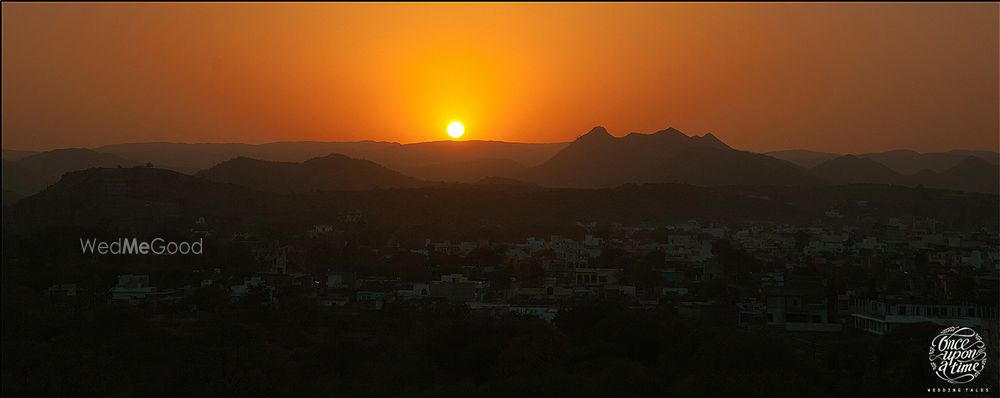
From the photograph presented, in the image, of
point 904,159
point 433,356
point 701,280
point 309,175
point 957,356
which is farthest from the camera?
point 904,159

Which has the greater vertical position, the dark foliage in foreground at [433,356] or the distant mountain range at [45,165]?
the distant mountain range at [45,165]

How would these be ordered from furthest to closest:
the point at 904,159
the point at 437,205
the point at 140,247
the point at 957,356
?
the point at 904,159, the point at 437,205, the point at 140,247, the point at 957,356

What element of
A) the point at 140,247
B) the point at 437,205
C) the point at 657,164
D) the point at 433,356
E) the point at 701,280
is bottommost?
the point at 433,356

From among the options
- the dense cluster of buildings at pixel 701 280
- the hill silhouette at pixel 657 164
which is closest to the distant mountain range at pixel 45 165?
the dense cluster of buildings at pixel 701 280

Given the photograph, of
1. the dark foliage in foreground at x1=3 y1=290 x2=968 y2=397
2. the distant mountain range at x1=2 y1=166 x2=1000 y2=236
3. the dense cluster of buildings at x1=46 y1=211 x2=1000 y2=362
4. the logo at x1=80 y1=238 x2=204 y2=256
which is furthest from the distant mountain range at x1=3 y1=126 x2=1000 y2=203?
the dark foliage in foreground at x1=3 y1=290 x2=968 y2=397

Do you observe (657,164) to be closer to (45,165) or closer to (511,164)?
(511,164)

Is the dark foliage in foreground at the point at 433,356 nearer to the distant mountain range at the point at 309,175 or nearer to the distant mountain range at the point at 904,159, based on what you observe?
the distant mountain range at the point at 309,175

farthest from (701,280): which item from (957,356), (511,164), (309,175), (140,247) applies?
(511,164)

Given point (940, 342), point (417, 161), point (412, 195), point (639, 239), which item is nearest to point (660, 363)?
point (940, 342)
